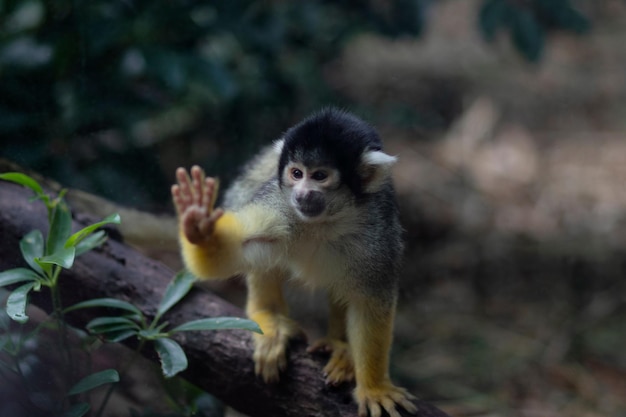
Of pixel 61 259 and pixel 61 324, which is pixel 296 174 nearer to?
pixel 61 259

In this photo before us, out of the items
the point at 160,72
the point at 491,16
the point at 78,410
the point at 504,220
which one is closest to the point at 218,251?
the point at 78,410

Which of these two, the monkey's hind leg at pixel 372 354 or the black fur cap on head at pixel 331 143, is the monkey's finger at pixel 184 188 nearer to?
the black fur cap on head at pixel 331 143

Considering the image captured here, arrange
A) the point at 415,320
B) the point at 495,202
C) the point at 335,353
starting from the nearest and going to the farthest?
the point at 335,353 → the point at 415,320 → the point at 495,202

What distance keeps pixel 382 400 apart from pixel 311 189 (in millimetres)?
896

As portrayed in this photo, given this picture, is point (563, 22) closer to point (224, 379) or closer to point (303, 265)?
point (303, 265)

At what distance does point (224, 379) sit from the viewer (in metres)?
2.82

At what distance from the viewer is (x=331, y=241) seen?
2805mm

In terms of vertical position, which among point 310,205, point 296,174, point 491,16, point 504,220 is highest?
point 504,220

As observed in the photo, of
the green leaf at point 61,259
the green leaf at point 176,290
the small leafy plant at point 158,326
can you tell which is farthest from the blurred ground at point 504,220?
the green leaf at point 61,259

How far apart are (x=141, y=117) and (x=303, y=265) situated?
194cm

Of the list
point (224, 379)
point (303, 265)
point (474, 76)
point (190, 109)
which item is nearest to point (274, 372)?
point (224, 379)

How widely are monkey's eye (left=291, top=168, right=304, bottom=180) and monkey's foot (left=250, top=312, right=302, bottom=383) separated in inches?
25.0

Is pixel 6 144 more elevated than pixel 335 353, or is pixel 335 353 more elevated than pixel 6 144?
pixel 6 144

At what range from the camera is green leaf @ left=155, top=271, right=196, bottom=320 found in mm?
2740
